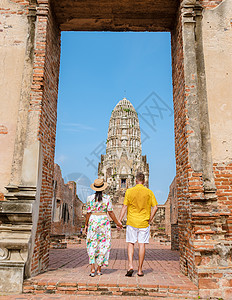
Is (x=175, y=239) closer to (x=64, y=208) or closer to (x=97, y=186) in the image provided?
(x=97, y=186)

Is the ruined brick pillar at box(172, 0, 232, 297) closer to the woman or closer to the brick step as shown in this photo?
the brick step

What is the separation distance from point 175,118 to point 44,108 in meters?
3.08

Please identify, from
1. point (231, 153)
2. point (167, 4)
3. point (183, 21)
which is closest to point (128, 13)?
point (167, 4)

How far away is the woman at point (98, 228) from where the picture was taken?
5.50 m

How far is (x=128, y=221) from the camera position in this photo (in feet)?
18.2

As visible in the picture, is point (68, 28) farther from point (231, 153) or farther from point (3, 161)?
point (231, 153)

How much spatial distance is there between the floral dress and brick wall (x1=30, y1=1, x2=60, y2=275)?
1.02m

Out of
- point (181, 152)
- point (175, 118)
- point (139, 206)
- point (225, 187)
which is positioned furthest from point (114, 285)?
point (175, 118)

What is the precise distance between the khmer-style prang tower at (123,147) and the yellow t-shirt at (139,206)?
5550 centimetres

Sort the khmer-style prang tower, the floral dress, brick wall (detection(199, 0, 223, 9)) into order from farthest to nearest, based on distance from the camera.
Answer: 1. the khmer-style prang tower
2. brick wall (detection(199, 0, 223, 9))
3. the floral dress

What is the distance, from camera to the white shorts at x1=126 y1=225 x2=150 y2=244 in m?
5.39

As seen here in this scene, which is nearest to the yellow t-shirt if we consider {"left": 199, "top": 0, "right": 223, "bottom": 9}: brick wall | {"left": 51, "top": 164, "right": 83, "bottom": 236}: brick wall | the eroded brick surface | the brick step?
the eroded brick surface

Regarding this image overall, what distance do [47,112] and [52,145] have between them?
0.89 m

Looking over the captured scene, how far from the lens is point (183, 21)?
6.14m
